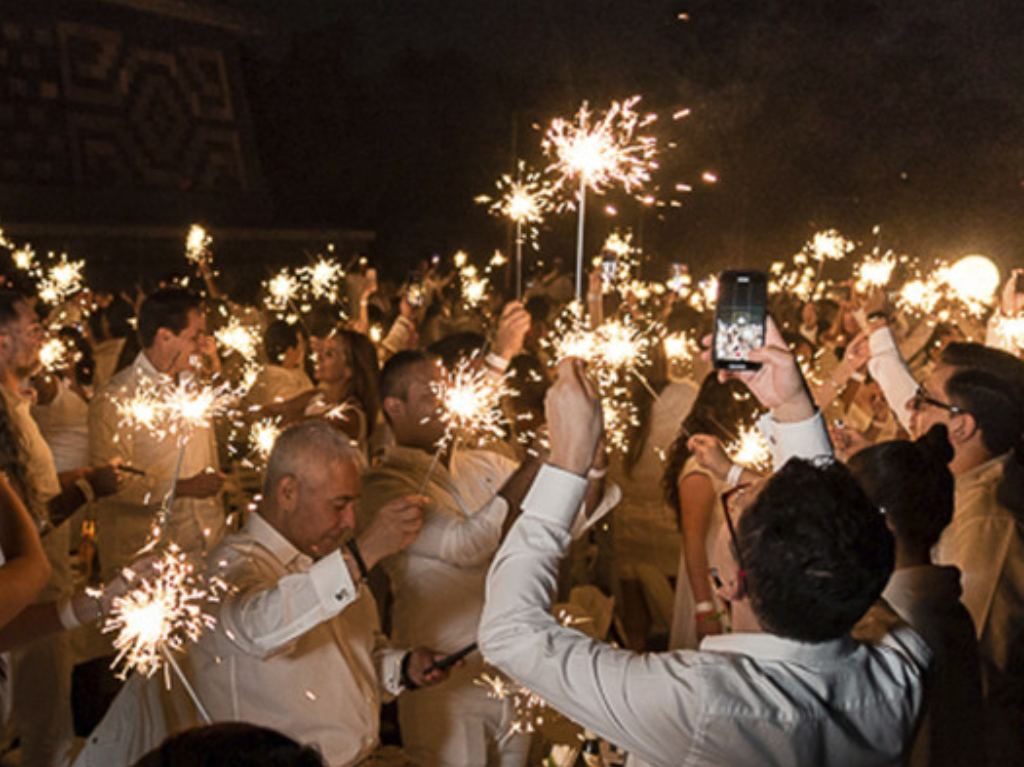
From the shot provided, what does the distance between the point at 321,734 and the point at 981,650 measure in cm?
202

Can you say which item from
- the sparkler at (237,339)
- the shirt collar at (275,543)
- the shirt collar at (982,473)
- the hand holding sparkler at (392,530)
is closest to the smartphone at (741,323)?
the hand holding sparkler at (392,530)

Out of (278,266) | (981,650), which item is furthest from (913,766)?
(278,266)

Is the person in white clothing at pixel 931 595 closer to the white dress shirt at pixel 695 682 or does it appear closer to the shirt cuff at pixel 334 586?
the white dress shirt at pixel 695 682

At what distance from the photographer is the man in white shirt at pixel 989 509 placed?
4.07 meters

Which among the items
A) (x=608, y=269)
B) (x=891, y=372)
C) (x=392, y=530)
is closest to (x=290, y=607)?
(x=392, y=530)

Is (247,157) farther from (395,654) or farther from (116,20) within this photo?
(395,654)

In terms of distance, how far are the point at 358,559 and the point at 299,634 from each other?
0.22 m

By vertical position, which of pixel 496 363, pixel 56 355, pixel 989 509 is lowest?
pixel 989 509

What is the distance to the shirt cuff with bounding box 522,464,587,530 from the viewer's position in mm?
2488

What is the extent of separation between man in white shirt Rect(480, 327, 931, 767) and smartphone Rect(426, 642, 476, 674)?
1.00 meters

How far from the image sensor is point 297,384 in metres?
8.00

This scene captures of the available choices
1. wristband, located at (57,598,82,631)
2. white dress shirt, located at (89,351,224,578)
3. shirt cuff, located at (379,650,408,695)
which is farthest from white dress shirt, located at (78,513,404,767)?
white dress shirt, located at (89,351,224,578)

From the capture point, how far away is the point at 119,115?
66.5ft

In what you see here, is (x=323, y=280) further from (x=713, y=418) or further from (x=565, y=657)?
(x=565, y=657)
